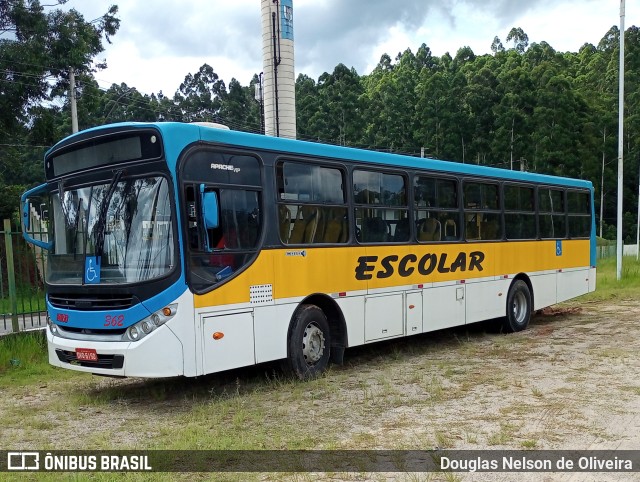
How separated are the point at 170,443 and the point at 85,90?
74.1 ft

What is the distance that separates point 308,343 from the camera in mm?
8359

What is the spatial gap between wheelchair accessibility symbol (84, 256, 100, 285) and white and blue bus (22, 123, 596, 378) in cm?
2

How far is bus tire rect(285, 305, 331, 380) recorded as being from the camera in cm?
807

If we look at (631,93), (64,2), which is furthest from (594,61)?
(64,2)

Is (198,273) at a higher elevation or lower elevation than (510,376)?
higher

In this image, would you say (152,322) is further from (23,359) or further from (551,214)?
(551,214)

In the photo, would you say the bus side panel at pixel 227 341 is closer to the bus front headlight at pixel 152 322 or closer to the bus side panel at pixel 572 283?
the bus front headlight at pixel 152 322

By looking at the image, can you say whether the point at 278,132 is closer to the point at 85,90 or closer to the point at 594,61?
the point at 85,90

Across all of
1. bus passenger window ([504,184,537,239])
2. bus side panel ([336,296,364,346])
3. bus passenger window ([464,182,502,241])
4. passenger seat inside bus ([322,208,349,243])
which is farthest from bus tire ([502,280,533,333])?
passenger seat inside bus ([322,208,349,243])

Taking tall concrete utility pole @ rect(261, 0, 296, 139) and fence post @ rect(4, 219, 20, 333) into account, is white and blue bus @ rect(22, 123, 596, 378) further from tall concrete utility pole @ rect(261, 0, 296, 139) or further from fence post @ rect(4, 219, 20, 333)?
tall concrete utility pole @ rect(261, 0, 296, 139)

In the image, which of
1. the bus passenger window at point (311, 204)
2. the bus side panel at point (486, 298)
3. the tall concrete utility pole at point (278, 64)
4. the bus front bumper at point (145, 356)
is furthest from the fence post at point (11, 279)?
the tall concrete utility pole at point (278, 64)

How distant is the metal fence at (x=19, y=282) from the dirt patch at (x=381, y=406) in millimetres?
2170

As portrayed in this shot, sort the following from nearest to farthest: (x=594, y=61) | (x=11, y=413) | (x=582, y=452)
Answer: (x=582, y=452) < (x=11, y=413) < (x=594, y=61)

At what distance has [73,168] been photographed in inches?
298
